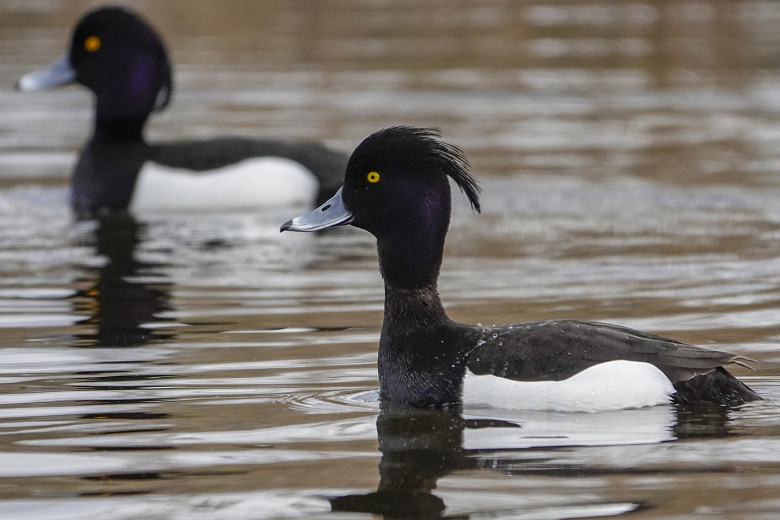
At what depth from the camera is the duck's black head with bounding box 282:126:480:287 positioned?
21.7ft

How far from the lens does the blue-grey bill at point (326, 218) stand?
6828 millimetres

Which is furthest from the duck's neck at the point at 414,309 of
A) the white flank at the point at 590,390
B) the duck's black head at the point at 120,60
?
the duck's black head at the point at 120,60

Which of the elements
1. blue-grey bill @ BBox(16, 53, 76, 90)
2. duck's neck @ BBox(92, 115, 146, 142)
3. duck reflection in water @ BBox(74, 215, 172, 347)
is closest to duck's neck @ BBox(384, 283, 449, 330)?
duck reflection in water @ BBox(74, 215, 172, 347)

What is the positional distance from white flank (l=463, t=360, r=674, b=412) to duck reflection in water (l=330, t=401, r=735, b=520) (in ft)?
0.13

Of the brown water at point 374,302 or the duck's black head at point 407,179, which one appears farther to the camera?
the duck's black head at point 407,179

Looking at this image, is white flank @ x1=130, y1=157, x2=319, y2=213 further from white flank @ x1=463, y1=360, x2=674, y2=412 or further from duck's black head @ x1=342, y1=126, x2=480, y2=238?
white flank @ x1=463, y1=360, x2=674, y2=412

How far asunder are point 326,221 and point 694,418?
1865 mm

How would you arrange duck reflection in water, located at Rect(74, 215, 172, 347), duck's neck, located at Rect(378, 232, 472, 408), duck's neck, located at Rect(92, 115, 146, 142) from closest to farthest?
duck's neck, located at Rect(378, 232, 472, 408) < duck reflection in water, located at Rect(74, 215, 172, 347) < duck's neck, located at Rect(92, 115, 146, 142)

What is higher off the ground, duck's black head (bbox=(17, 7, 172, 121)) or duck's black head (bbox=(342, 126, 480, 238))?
duck's black head (bbox=(17, 7, 172, 121))

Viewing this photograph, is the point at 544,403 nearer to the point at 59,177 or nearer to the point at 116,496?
the point at 116,496

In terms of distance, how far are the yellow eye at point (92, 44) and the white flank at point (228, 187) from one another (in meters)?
1.29

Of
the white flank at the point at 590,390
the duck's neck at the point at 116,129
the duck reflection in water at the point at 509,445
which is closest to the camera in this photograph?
the duck reflection in water at the point at 509,445

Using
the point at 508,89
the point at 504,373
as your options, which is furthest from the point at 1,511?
the point at 508,89

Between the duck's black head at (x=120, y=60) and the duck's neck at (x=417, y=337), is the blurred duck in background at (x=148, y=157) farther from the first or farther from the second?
the duck's neck at (x=417, y=337)
